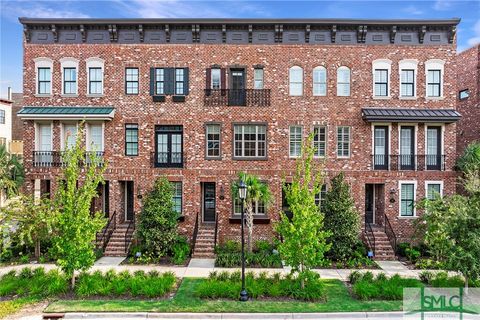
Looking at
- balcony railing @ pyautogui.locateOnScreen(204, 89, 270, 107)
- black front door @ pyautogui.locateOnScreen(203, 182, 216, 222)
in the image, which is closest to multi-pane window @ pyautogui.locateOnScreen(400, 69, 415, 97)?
balcony railing @ pyautogui.locateOnScreen(204, 89, 270, 107)

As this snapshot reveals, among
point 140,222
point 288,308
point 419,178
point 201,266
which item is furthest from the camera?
point 419,178

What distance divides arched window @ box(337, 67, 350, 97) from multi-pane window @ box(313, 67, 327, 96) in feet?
2.55

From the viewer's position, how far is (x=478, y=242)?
12117mm

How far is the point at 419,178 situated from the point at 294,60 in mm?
9566

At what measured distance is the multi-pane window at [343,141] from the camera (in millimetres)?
20225

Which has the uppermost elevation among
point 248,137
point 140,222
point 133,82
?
point 133,82

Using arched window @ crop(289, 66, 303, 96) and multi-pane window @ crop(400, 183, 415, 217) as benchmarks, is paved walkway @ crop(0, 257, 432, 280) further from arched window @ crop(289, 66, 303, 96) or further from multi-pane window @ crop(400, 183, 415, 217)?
arched window @ crop(289, 66, 303, 96)

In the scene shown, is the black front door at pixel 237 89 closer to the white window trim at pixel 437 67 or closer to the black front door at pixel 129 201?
the black front door at pixel 129 201

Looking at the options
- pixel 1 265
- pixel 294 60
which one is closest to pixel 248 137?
pixel 294 60

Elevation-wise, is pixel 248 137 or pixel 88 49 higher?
pixel 88 49

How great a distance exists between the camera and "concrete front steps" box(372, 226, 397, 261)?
1822 centimetres

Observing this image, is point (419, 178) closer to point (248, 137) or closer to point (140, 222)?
point (248, 137)

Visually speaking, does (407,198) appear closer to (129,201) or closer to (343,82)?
(343,82)
